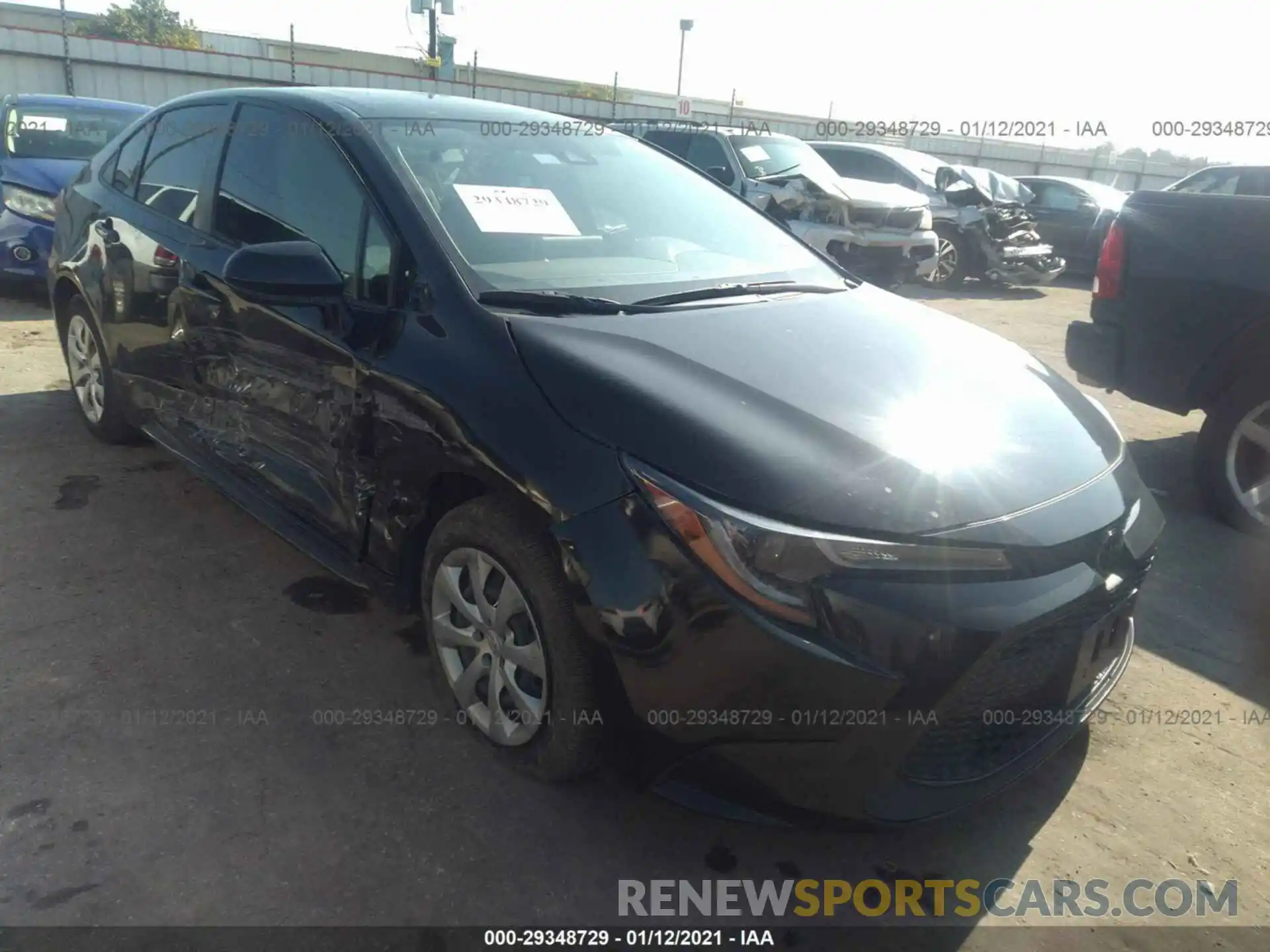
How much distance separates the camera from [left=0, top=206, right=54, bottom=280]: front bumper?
6746 millimetres

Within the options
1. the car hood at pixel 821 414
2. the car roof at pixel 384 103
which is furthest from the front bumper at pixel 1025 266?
the car hood at pixel 821 414

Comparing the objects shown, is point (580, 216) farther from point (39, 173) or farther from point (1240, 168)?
point (1240, 168)

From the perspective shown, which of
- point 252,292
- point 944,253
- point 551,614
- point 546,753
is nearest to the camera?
point 551,614

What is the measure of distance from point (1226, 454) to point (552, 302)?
3351 millimetres

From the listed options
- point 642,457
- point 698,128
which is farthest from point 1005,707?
point 698,128

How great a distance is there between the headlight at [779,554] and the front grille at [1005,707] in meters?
0.23

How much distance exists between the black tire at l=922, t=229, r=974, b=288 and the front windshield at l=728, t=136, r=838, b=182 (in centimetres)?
178

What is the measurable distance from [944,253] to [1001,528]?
412 inches

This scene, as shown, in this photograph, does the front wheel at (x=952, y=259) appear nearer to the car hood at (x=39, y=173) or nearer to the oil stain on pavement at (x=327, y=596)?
the car hood at (x=39, y=173)

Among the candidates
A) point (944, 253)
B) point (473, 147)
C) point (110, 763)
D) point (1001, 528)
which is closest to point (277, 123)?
point (473, 147)

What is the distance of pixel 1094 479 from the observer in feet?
7.41

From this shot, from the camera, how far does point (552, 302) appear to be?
2439 millimetres

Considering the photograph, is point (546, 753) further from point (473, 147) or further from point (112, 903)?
point (473, 147)

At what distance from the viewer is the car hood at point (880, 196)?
32.3 feet
